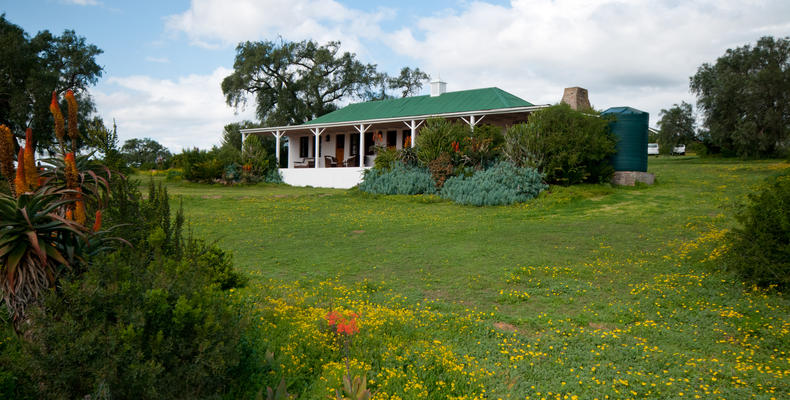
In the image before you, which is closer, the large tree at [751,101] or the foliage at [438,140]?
the foliage at [438,140]

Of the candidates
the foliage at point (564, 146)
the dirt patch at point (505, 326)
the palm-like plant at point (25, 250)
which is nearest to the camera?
the palm-like plant at point (25, 250)

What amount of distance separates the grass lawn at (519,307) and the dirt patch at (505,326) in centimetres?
1

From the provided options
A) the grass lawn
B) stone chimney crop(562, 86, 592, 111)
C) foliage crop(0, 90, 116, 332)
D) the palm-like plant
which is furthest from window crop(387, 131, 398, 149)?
the palm-like plant

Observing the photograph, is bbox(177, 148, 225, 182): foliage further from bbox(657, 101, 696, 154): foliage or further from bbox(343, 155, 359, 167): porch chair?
bbox(657, 101, 696, 154): foliage

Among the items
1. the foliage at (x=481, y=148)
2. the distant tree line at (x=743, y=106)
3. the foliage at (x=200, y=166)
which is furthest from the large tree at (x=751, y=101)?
the foliage at (x=200, y=166)

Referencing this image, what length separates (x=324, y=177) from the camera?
26.0m

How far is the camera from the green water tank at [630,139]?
17312mm

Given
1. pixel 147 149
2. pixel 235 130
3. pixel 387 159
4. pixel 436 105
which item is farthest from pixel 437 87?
pixel 147 149

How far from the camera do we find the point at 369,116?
28.7 m

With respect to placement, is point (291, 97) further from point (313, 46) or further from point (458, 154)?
point (458, 154)

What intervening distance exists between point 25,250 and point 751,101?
37.4 m

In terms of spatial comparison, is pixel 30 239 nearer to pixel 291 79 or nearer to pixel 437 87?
pixel 437 87

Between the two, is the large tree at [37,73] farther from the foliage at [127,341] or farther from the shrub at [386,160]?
the foliage at [127,341]

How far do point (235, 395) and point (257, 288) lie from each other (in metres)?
3.18
